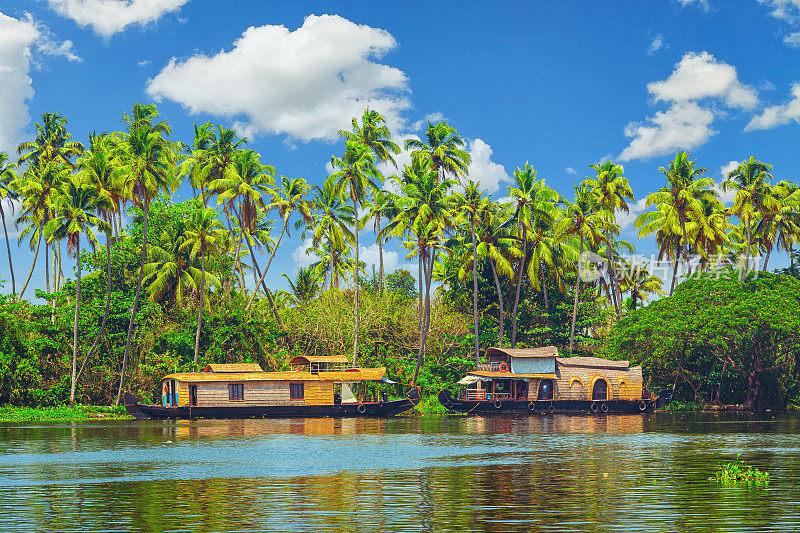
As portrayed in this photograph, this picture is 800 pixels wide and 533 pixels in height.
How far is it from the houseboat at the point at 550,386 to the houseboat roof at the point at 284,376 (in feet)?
18.2

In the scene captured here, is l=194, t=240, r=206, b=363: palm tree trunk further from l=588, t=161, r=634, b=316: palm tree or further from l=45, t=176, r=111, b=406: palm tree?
l=588, t=161, r=634, b=316: palm tree

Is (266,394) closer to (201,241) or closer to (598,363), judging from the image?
(201,241)

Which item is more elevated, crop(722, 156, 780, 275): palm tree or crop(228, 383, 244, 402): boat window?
crop(722, 156, 780, 275): palm tree

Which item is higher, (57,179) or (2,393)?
(57,179)

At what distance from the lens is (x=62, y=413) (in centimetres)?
5541

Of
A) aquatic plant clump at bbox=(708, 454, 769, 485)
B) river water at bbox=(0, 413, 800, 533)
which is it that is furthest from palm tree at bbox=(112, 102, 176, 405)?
aquatic plant clump at bbox=(708, 454, 769, 485)

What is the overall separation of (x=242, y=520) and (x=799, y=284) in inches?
2124

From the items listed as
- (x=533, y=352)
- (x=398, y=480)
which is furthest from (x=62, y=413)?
(x=398, y=480)

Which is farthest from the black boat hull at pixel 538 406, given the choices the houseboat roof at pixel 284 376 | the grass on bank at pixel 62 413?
the grass on bank at pixel 62 413

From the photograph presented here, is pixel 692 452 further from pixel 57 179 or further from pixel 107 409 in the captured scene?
pixel 57 179

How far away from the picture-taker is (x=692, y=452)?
1152 inches

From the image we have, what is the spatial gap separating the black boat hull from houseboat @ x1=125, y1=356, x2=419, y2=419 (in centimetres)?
387

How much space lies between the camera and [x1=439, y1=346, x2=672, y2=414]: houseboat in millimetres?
57594

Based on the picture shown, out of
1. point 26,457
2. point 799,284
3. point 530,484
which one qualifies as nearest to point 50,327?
point 26,457
